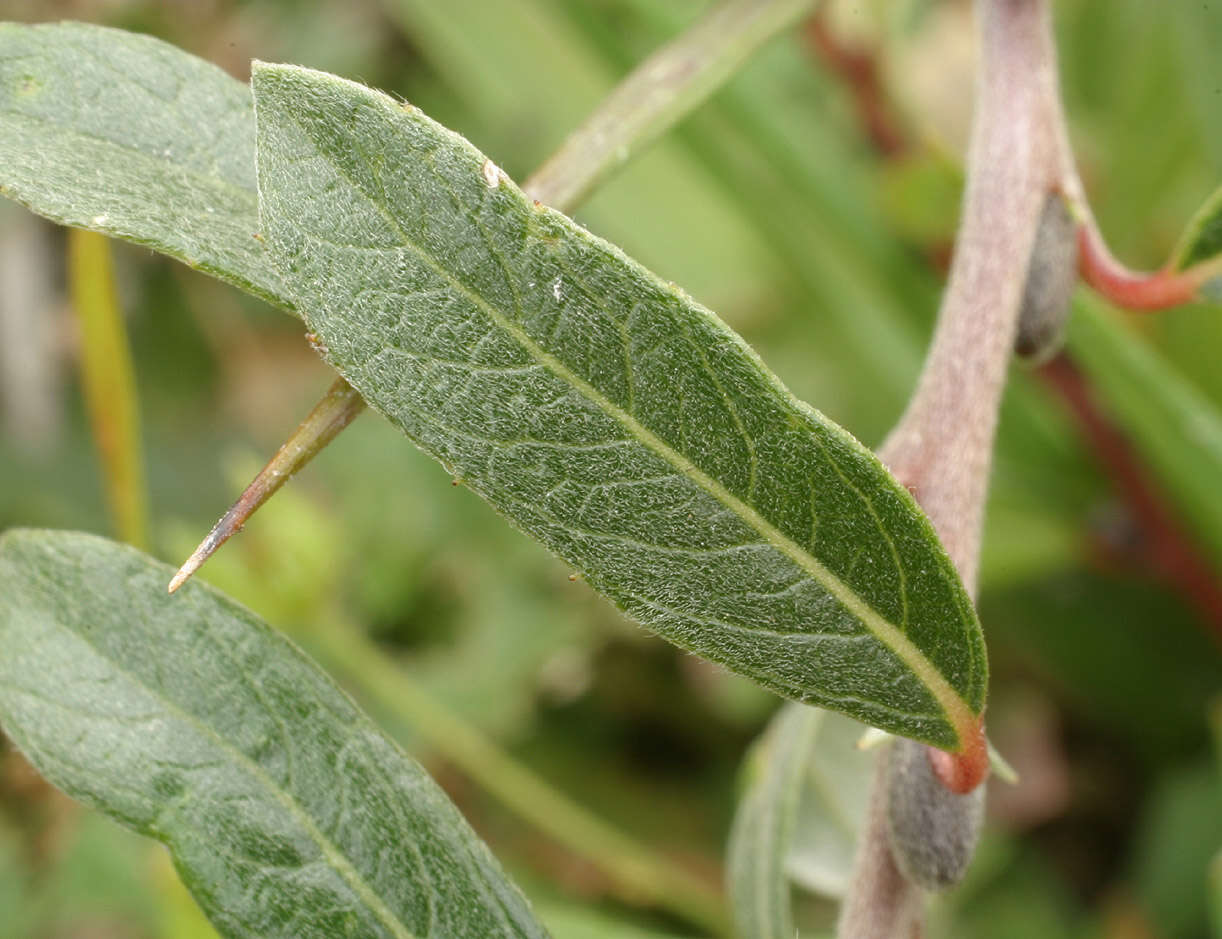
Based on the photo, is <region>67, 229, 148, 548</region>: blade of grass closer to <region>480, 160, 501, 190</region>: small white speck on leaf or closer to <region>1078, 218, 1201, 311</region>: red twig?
<region>480, 160, 501, 190</region>: small white speck on leaf

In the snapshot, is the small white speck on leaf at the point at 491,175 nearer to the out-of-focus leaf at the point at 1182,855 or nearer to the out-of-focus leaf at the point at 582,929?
the out-of-focus leaf at the point at 582,929

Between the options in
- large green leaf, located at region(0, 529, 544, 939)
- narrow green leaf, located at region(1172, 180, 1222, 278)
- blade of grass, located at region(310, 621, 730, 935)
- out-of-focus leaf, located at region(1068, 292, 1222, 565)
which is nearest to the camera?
large green leaf, located at region(0, 529, 544, 939)

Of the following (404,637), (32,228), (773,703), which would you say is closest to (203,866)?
(773,703)

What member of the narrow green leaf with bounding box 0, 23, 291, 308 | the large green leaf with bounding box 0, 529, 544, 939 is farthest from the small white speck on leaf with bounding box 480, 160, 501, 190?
the large green leaf with bounding box 0, 529, 544, 939

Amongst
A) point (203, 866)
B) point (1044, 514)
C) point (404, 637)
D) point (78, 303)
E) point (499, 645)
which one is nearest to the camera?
point (203, 866)

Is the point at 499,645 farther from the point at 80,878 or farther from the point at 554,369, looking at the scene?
the point at 554,369

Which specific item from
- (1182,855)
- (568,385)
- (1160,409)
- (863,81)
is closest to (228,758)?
(568,385)

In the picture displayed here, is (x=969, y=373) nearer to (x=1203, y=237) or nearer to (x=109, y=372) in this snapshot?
(x=1203, y=237)
